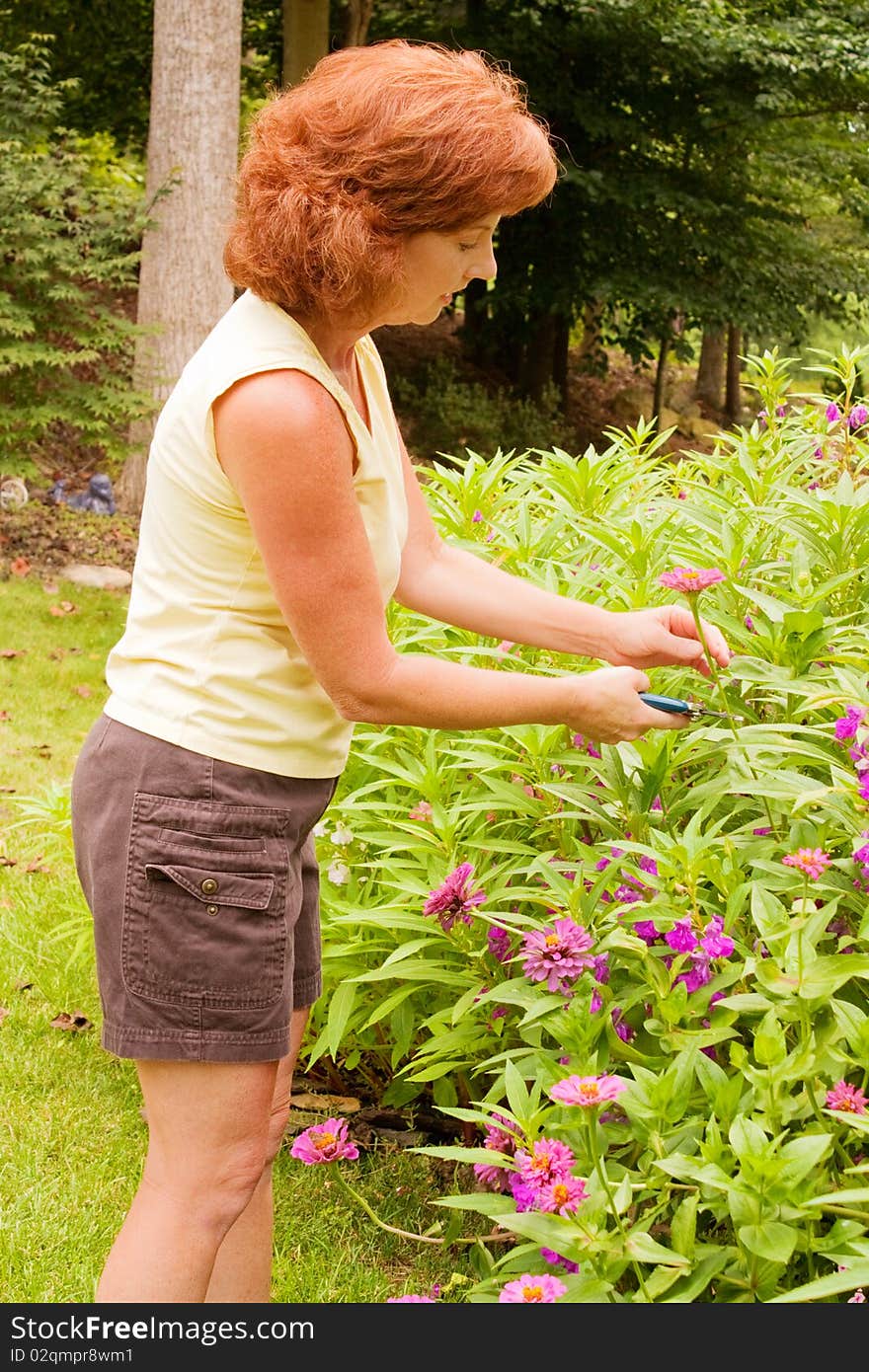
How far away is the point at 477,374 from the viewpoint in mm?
16250

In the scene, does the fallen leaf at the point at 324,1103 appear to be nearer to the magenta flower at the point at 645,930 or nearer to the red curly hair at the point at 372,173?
the magenta flower at the point at 645,930

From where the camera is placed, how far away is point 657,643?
227cm

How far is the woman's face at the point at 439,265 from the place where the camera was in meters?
1.88

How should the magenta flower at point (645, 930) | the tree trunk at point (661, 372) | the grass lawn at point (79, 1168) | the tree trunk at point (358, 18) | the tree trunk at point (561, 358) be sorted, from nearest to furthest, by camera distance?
the magenta flower at point (645, 930) → the grass lawn at point (79, 1168) → the tree trunk at point (358, 18) → the tree trunk at point (661, 372) → the tree trunk at point (561, 358)

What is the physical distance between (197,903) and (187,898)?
0.01m

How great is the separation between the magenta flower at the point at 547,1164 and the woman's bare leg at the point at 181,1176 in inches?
16.9

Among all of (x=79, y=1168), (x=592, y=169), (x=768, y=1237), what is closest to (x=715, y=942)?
(x=768, y=1237)

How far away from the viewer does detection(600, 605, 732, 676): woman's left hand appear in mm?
2275

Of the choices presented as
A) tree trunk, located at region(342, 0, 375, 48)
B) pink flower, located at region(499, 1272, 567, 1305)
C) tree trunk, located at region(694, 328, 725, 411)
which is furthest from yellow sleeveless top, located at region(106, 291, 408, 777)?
tree trunk, located at region(694, 328, 725, 411)

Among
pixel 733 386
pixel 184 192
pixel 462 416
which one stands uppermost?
pixel 184 192

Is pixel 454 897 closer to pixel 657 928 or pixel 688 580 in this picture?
pixel 657 928

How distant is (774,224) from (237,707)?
14.8 meters

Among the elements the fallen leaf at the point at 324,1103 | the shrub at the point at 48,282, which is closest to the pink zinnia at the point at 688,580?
the fallen leaf at the point at 324,1103
